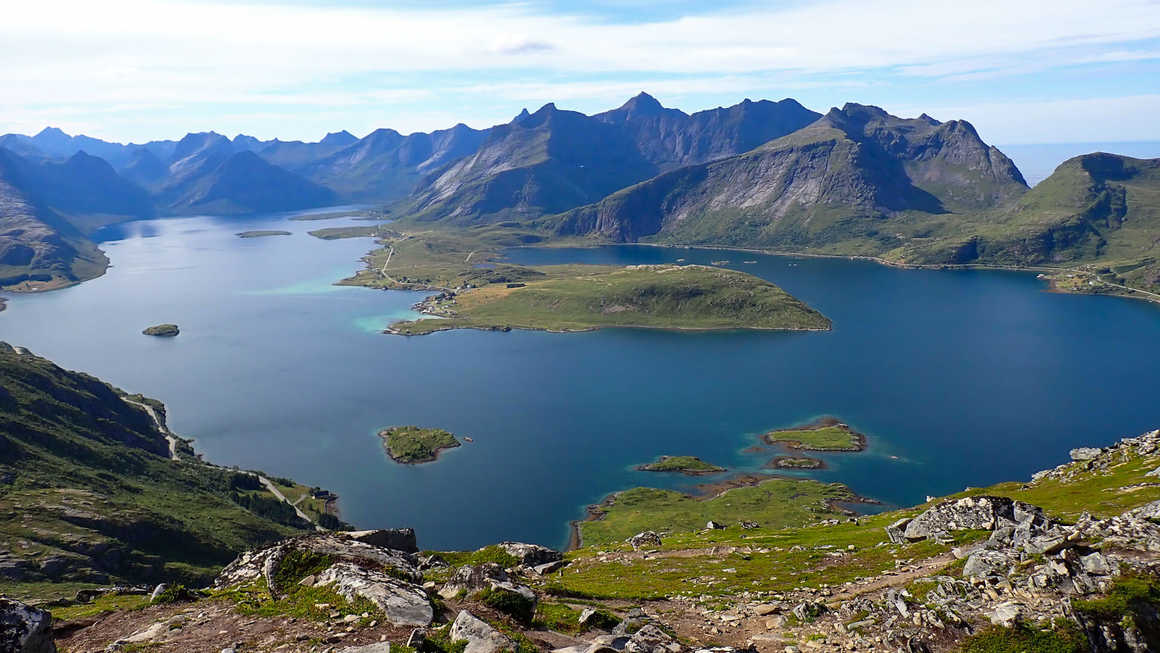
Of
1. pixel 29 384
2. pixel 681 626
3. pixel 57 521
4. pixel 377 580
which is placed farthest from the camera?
pixel 29 384

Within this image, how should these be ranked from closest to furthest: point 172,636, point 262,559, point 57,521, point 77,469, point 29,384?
point 172,636 → point 262,559 → point 57,521 → point 77,469 → point 29,384

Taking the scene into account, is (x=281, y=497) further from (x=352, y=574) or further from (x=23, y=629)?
(x=23, y=629)

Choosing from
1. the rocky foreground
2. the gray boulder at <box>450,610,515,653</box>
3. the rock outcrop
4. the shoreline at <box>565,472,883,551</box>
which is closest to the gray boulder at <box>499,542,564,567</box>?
the rock outcrop

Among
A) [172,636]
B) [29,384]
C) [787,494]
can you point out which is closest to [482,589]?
[172,636]

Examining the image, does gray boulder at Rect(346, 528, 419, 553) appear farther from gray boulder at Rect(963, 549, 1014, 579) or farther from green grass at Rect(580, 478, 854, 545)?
green grass at Rect(580, 478, 854, 545)

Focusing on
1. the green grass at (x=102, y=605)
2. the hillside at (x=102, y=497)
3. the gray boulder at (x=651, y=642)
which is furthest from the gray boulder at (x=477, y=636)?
the hillside at (x=102, y=497)

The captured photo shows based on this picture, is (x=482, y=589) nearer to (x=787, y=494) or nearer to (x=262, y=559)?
(x=262, y=559)

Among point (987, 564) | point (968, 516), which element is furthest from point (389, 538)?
point (968, 516)
